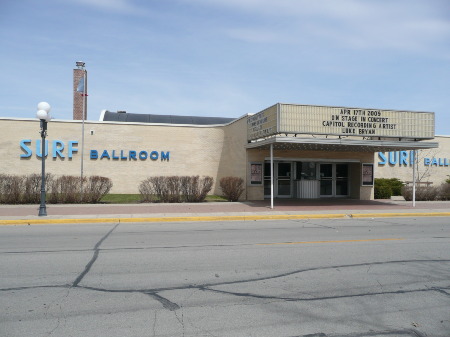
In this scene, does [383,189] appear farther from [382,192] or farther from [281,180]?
[281,180]

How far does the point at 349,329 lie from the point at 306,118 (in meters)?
13.5

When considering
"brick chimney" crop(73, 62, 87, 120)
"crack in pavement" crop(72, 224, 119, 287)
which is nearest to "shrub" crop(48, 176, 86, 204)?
"crack in pavement" crop(72, 224, 119, 287)

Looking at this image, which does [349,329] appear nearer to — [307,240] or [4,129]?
[307,240]

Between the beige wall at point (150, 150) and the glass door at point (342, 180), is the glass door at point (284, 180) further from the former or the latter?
the glass door at point (342, 180)

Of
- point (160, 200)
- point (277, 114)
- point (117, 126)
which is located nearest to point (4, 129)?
point (117, 126)

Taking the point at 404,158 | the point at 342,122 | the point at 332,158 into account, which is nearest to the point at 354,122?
the point at 342,122

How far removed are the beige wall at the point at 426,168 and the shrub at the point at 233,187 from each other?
451 inches

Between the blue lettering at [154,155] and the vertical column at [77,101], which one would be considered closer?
the blue lettering at [154,155]

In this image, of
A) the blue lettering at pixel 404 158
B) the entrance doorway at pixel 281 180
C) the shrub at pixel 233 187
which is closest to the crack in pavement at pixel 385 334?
the shrub at pixel 233 187

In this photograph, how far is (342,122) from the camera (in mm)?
17719

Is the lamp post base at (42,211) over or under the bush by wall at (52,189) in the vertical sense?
under

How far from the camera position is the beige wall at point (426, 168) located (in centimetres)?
2662

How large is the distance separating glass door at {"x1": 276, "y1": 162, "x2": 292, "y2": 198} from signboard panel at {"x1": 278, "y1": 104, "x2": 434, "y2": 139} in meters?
5.30

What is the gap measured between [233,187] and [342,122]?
6.12 meters
